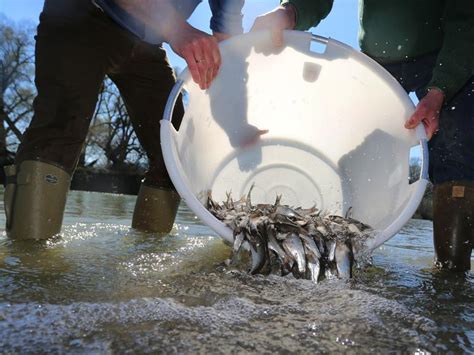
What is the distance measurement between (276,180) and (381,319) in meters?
1.56

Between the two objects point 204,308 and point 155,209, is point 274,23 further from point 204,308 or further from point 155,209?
point 204,308

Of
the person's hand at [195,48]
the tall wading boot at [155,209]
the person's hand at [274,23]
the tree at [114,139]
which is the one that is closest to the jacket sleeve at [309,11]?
the person's hand at [274,23]

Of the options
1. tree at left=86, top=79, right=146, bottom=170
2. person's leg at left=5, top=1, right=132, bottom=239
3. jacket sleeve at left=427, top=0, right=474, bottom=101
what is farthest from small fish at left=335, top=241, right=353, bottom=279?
tree at left=86, top=79, right=146, bottom=170

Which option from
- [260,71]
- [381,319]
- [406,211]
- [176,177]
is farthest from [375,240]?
[260,71]

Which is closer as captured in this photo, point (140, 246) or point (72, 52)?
point (72, 52)

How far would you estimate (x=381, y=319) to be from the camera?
111cm

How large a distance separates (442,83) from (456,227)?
59cm

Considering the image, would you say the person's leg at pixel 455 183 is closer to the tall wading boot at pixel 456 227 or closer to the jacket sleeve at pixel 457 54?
the tall wading boot at pixel 456 227

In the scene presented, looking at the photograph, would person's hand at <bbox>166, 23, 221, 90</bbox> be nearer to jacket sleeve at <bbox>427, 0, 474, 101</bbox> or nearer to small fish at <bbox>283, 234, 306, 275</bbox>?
small fish at <bbox>283, 234, 306, 275</bbox>

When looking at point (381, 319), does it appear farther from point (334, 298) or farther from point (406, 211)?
point (406, 211)

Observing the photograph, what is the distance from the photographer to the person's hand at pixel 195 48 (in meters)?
1.82

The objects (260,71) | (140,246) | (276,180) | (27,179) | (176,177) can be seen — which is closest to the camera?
(176,177)

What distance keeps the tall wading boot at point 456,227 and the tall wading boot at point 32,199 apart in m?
1.59

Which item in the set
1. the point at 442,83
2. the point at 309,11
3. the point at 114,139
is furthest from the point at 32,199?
the point at 114,139
